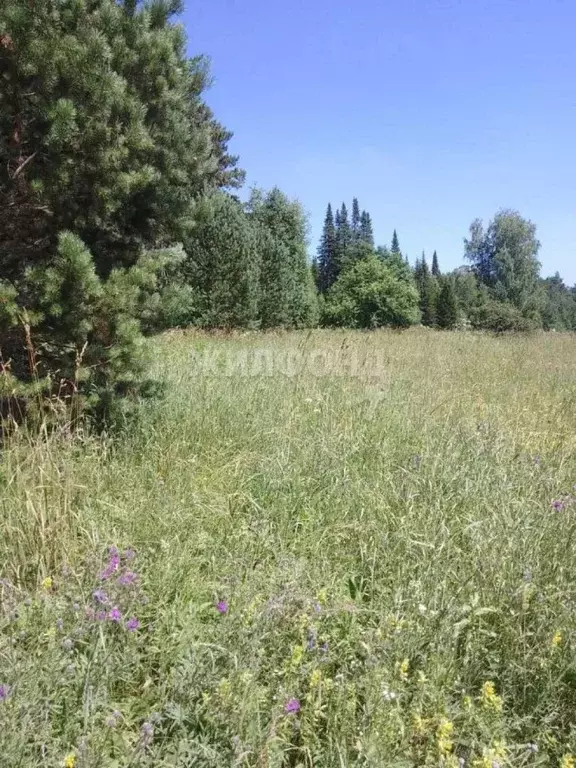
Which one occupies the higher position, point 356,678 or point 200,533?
point 200,533

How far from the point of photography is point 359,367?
5.39 metres

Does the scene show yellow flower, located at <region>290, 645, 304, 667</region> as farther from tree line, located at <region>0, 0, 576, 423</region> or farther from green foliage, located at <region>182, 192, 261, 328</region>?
green foliage, located at <region>182, 192, 261, 328</region>

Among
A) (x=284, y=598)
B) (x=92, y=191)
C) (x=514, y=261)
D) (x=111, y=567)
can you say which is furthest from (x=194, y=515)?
(x=514, y=261)

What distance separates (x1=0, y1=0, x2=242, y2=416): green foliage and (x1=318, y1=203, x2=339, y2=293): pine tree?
4654 centimetres

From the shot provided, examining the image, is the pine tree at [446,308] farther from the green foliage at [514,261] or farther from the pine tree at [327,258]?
the pine tree at [327,258]

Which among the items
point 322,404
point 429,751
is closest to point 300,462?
point 322,404

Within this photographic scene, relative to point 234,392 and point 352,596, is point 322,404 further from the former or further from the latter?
point 352,596

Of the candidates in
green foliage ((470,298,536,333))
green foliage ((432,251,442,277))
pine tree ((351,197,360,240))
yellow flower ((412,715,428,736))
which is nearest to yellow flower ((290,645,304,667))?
yellow flower ((412,715,428,736))

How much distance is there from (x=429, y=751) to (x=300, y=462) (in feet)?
5.50

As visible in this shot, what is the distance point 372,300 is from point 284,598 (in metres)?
32.0

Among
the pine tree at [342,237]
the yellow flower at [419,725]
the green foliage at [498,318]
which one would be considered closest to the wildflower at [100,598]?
the yellow flower at [419,725]

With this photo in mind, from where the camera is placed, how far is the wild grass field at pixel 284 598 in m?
1.38

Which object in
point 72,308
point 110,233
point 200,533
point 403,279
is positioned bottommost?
point 200,533

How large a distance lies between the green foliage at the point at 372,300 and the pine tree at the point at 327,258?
15396 mm
